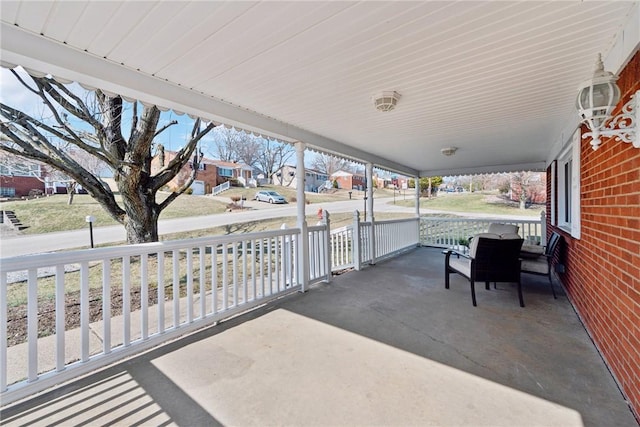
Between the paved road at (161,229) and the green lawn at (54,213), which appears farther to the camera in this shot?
the green lawn at (54,213)

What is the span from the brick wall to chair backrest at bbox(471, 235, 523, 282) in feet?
2.13

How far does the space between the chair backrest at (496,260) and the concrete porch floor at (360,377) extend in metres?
0.45

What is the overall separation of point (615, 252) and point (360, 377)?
209 cm

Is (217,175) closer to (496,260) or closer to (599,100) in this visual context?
(496,260)

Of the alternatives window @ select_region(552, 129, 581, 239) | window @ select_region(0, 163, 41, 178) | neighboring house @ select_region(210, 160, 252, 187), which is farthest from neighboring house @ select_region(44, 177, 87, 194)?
window @ select_region(552, 129, 581, 239)

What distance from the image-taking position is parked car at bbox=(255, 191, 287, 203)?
1328 centimetres

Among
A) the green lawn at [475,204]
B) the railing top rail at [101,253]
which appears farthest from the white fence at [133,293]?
the green lawn at [475,204]

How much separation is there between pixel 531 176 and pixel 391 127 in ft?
52.4

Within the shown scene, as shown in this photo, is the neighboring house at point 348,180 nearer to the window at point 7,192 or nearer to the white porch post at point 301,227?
the white porch post at point 301,227

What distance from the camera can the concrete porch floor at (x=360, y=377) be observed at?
1651 mm

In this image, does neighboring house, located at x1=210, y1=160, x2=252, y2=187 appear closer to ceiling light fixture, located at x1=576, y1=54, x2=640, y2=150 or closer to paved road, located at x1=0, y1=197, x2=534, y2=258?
paved road, located at x1=0, y1=197, x2=534, y2=258

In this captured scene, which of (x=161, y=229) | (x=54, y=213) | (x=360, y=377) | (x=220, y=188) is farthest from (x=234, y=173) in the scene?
(x=360, y=377)

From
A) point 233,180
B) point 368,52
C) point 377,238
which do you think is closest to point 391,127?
point 368,52

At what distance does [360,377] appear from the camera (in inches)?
79.1
